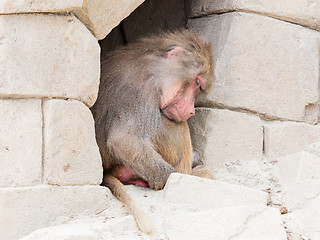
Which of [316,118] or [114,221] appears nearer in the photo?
[114,221]

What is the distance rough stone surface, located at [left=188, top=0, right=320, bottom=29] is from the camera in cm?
480

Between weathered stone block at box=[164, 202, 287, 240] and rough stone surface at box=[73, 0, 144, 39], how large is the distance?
1.34m

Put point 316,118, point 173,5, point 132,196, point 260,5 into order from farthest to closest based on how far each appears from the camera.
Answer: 1. point 173,5
2. point 316,118
3. point 260,5
4. point 132,196

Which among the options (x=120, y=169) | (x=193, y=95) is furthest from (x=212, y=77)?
(x=120, y=169)

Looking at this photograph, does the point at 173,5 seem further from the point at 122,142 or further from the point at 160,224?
the point at 160,224

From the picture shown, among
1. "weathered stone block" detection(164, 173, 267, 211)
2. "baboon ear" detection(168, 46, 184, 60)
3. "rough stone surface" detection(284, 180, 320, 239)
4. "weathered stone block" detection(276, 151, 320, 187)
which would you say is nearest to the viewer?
"rough stone surface" detection(284, 180, 320, 239)

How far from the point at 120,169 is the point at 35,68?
134cm

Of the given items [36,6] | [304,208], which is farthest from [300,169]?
[36,6]

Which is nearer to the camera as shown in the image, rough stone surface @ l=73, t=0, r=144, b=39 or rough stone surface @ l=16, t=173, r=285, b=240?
rough stone surface @ l=16, t=173, r=285, b=240

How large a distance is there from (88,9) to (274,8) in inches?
78.0

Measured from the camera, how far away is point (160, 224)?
11.2 feet

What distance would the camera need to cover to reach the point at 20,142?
3.30m

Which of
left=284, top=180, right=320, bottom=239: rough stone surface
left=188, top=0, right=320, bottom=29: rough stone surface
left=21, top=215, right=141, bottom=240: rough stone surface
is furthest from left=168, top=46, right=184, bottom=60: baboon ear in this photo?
left=21, top=215, right=141, bottom=240: rough stone surface

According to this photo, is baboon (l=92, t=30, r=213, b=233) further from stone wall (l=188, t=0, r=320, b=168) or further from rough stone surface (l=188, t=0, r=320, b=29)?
rough stone surface (l=188, t=0, r=320, b=29)
